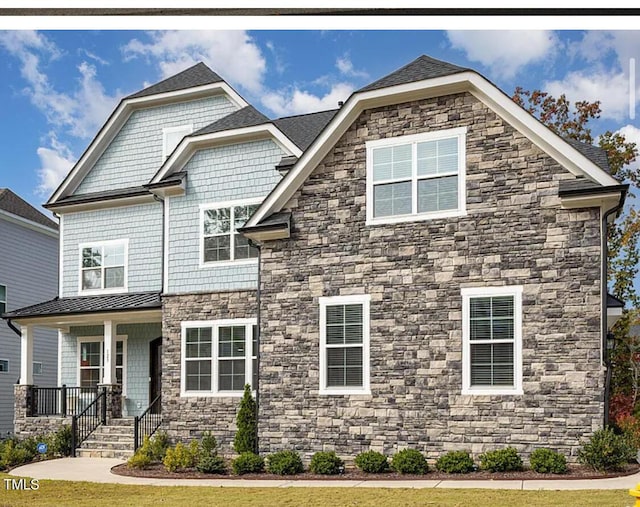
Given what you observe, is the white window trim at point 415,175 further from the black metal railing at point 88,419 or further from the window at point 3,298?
the window at point 3,298

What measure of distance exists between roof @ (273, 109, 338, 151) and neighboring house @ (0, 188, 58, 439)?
22.5 feet

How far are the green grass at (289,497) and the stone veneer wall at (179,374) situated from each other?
2.43 meters

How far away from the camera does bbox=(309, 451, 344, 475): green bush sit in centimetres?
924

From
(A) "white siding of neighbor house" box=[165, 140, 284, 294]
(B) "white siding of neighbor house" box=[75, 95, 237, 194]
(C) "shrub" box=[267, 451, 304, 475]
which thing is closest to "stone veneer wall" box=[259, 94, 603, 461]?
(C) "shrub" box=[267, 451, 304, 475]

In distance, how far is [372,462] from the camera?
30.0 feet

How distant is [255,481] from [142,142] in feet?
23.1

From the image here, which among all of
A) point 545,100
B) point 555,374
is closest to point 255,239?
point 555,374

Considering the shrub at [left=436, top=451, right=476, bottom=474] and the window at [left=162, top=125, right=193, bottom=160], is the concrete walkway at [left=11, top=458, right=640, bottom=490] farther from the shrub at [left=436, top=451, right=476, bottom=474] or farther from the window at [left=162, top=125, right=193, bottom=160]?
the window at [left=162, top=125, right=193, bottom=160]

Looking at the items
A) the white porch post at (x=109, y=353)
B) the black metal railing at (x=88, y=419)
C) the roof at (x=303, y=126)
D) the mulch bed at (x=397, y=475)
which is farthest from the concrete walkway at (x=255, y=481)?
the roof at (x=303, y=126)

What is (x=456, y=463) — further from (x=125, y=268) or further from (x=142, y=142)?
(x=142, y=142)

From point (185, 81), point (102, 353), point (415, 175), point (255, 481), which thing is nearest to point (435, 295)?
point (415, 175)

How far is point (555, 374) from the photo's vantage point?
886cm

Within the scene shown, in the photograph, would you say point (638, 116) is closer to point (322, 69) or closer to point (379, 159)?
point (322, 69)
